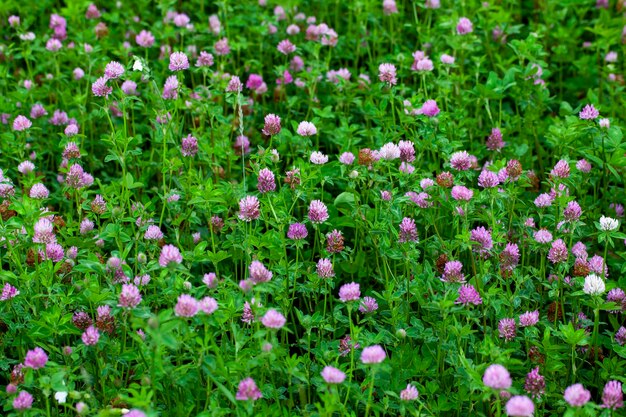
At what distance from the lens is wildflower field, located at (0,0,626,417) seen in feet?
9.61

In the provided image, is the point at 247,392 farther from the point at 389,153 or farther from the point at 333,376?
the point at 389,153

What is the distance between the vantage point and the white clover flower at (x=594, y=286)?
122 inches

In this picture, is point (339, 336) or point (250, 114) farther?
point (250, 114)

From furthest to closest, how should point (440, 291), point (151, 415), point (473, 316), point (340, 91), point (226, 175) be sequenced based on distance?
point (340, 91), point (226, 175), point (440, 291), point (473, 316), point (151, 415)

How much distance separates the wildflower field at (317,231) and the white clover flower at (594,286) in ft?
0.03

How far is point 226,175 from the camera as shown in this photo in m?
4.31

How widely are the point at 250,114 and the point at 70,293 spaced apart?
6.57 ft

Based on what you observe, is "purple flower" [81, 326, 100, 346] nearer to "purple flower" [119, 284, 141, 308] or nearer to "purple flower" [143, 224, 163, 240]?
"purple flower" [119, 284, 141, 308]

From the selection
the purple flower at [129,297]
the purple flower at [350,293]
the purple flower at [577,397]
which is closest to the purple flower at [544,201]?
the purple flower at [350,293]

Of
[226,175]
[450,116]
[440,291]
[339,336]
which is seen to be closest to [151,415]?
[339,336]

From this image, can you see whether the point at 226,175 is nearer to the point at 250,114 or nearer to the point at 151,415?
the point at 250,114

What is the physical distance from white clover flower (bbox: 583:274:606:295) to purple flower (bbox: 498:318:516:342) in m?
0.30

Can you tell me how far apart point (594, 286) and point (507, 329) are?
36 cm

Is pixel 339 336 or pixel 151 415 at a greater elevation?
pixel 151 415
